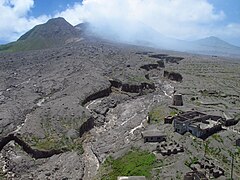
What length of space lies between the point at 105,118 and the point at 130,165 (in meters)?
27.2

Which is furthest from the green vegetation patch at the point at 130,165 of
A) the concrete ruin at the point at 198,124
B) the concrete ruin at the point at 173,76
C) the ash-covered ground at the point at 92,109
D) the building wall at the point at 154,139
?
the concrete ruin at the point at 173,76

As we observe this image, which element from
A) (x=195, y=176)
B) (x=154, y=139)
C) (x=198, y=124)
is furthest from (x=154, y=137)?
(x=195, y=176)

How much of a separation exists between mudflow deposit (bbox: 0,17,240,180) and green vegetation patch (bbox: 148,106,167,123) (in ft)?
0.61

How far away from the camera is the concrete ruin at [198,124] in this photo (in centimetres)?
5334

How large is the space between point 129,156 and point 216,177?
1281cm

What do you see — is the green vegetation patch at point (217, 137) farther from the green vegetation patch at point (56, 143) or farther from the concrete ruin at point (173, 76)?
the concrete ruin at point (173, 76)

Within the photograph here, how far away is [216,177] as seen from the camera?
41719mm

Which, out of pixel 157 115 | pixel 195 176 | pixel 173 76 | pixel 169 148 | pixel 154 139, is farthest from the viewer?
pixel 173 76

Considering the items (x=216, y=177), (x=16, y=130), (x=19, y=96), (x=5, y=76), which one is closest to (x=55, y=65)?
(x=5, y=76)

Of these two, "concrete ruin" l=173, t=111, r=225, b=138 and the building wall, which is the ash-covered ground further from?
"concrete ruin" l=173, t=111, r=225, b=138

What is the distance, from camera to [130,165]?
4722 cm

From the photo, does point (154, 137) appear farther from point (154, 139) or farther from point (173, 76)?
point (173, 76)

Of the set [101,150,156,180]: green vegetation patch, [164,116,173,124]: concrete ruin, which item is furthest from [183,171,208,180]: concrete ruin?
[164,116,173,124]: concrete ruin

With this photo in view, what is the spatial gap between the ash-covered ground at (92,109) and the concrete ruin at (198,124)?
1291 millimetres
